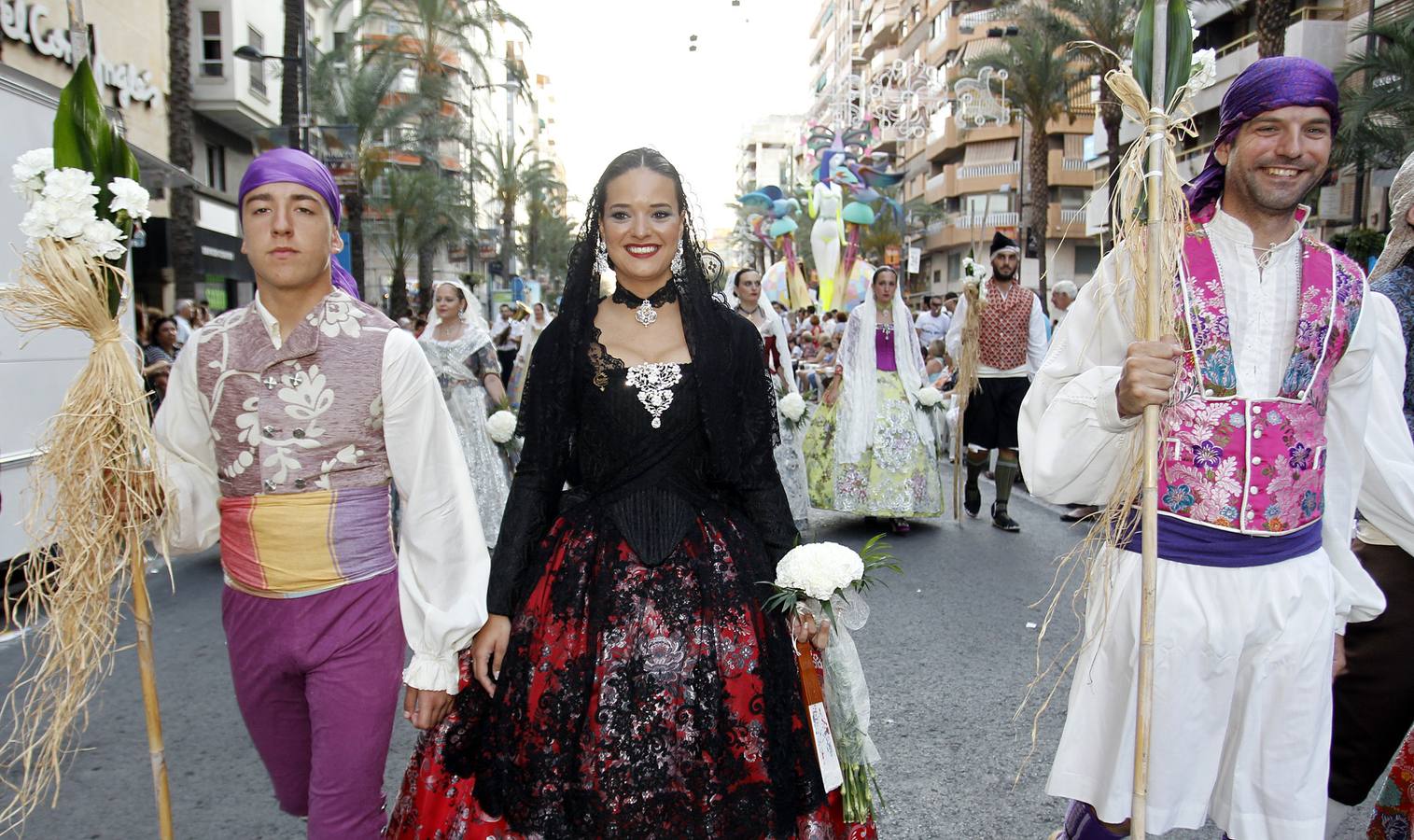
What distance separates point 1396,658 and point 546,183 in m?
47.8

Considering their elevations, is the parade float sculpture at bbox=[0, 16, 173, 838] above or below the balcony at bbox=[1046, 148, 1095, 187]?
below

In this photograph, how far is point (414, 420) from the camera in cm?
257

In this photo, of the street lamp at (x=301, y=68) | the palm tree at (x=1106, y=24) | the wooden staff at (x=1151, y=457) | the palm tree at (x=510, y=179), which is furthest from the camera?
the palm tree at (x=510, y=179)

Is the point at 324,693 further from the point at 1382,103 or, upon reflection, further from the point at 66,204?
the point at 1382,103

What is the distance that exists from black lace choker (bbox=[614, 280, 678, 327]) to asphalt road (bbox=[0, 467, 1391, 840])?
5.68 feet

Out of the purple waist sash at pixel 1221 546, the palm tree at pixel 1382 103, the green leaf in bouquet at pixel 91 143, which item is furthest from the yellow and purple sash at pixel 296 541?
the palm tree at pixel 1382 103

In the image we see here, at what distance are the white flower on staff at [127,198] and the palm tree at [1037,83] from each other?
91.0 feet

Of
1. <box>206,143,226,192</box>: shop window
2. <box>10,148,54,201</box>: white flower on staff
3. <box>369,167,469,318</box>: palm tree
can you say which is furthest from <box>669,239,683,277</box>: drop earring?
<box>206,143,226,192</box>: shop window

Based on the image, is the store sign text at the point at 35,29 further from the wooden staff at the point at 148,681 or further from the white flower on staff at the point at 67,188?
the wooden staff at the point at 148,681

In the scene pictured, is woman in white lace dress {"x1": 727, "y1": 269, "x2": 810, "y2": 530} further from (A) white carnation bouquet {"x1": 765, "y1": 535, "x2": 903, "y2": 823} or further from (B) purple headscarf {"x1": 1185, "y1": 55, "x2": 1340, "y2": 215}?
(B) purple headscarf {"x1": 1185, "y1": 55, "x2": 1340, "y2": 215}

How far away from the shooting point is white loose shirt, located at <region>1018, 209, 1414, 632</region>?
246 cm

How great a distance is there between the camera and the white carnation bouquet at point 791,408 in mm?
8102

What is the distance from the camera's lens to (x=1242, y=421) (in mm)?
2402

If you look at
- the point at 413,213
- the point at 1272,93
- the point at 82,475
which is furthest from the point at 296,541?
the point at 413,213
